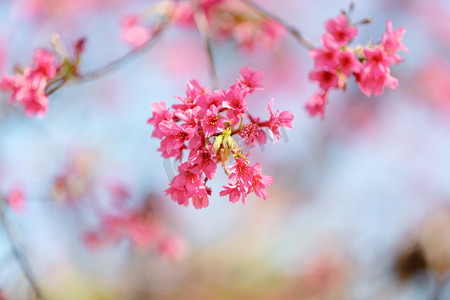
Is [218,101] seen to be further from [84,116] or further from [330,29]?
[84,116]

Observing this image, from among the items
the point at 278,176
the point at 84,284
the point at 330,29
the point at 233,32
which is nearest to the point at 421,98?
the point at 278,176

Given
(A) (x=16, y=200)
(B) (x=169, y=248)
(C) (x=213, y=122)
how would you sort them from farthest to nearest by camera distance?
(B) (x=169, y=248) < (A) (x=16, y=200) < (C) (x=213, y=122)

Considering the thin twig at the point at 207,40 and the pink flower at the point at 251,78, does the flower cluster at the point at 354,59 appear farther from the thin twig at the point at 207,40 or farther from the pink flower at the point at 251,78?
the thin twig at the point at 207,40

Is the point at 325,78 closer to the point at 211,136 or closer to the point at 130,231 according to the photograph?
the point at 211,136

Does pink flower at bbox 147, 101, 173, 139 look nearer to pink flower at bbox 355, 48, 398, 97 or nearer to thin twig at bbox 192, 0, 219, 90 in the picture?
thin twig at bbox 192, 0, 219, 90

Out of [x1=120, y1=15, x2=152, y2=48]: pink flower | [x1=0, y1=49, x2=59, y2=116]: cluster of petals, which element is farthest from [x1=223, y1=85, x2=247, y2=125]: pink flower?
[x1=120, y1=15, x2=152, y2=48]: pink flower

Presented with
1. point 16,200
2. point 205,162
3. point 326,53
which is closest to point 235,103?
point 205,162
